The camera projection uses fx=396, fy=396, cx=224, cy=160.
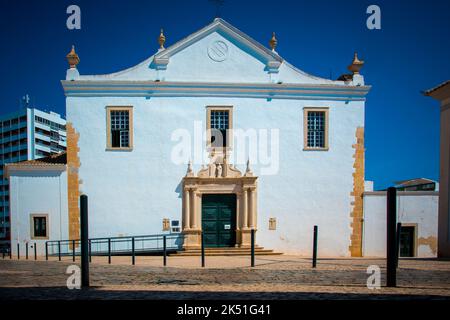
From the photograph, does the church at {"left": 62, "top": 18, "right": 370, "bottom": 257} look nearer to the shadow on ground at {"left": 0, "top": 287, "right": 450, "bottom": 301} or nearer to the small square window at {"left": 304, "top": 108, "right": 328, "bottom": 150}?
the small square window at {"left": 304, "top": 108, "right": 328, "bottom": 150}

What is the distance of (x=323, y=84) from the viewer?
1700 centimetres

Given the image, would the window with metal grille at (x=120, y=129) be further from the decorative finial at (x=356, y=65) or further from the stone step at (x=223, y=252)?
the decorative finial at (x=356, y=65)

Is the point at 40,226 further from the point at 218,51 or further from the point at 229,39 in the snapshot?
the point at 229,39

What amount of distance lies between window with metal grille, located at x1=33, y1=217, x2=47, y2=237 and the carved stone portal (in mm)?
5660

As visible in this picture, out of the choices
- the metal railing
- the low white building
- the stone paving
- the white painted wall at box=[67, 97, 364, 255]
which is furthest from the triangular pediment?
the stone paving

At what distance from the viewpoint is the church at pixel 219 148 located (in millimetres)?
16125

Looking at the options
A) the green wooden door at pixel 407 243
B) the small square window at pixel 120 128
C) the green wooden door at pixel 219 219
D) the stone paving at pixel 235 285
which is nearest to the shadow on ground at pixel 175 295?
the stone paving at pixel 235 285

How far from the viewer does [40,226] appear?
16.1 m

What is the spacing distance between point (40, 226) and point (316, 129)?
40.0 feet

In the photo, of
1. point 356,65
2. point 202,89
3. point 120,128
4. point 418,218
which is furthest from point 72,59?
point 418,218

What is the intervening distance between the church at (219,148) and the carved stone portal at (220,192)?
0.14ft

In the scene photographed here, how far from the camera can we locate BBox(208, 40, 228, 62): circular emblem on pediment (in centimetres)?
1673

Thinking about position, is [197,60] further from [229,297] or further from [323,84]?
[229,297]

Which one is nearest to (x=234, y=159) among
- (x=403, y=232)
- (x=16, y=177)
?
(x=403, y=232)
